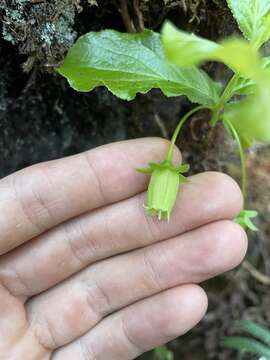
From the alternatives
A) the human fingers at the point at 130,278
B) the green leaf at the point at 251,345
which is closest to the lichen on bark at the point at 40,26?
the human fingers at the point at 130,278

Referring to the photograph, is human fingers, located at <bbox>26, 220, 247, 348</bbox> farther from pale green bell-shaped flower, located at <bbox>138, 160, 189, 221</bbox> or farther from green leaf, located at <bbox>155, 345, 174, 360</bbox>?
green leaf, located at <bbox>155, 345, 174, 360</bbox>

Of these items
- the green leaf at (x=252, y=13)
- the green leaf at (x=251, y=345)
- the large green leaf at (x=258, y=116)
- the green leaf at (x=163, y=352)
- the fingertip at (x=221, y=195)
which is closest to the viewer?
the large green leaf at (x=258, y=116)

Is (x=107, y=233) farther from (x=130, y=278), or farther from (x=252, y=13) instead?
(x=252, y=13)

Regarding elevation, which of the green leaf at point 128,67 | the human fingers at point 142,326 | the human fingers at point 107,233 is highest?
the green leaf at point 128,67

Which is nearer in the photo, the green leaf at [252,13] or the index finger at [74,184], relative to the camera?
the green leaf at [252,13]

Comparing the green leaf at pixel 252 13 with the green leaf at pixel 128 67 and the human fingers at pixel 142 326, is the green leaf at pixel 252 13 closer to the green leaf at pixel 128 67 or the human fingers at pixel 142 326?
the green leaf at pixel 128 67

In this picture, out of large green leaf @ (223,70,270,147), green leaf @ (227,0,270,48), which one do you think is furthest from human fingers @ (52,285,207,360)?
large green leaf @ (223,70,270,147)

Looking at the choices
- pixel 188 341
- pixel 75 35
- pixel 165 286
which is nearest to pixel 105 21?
pixel 75 35

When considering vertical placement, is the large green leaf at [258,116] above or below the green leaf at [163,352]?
above
